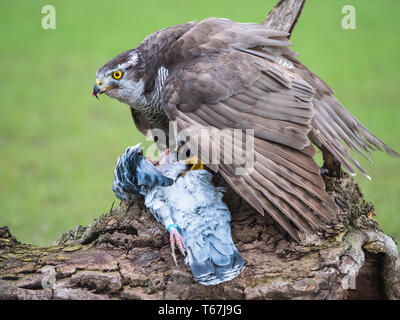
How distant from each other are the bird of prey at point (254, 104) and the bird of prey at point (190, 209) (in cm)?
30

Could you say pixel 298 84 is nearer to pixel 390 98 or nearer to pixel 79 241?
pixel 79 241

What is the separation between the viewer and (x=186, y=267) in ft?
11.2

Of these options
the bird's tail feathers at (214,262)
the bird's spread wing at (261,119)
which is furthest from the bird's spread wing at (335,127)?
the bird's tail feathers at (214,262)

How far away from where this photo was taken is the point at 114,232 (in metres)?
3.60

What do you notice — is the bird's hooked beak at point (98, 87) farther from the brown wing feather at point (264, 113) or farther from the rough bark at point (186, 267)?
the rough bark at point (186, 267)

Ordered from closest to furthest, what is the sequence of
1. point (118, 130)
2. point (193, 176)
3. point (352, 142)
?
1. point (193, 176)
2. point (352, 142)
3. point (118, 130)

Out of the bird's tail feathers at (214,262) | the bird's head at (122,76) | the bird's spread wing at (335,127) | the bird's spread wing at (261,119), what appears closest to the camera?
the bird's tail feathers at (214,262)

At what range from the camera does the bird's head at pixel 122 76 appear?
426cm

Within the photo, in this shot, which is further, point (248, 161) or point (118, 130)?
point (118, 130)

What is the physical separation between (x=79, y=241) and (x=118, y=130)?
5.49 meters

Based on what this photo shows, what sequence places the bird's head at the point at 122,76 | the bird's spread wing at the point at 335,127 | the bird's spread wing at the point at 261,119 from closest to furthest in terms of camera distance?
the bird's spread wing at the point at 261,119
the bird's spread wing at the point at 335,127
the bird's head at the point at 122,76

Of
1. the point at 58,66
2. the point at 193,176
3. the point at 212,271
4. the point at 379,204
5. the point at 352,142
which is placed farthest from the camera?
the point at 58,66

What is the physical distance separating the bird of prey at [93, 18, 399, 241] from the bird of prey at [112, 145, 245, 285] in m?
0.30
